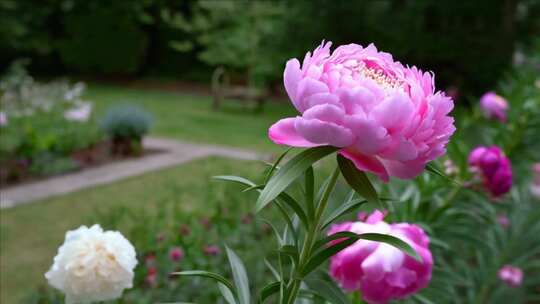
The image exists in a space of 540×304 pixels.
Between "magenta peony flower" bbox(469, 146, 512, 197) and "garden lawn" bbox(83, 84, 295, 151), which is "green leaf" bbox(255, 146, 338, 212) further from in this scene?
"garden lawn" bbox(83, 84, 295, 151)

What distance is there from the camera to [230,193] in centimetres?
305

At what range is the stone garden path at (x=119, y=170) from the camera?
467cm

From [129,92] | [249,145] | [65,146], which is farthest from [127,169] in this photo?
[129,92]

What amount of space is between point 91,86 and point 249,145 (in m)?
8.46

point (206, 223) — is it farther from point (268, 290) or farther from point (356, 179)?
point (356, 179)

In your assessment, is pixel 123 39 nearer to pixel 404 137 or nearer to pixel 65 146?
pixel 65 146

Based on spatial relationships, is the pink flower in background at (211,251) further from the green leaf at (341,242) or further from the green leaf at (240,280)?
the green leaf at (341,242)

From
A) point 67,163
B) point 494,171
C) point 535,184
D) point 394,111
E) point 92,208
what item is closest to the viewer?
point 394,111

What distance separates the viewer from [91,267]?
2.84 feet

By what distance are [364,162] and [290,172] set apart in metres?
0.08

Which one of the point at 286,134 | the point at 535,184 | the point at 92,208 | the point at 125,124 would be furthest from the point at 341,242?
the point at 125,124

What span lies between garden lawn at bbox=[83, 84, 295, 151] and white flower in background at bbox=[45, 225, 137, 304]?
5.61 meters

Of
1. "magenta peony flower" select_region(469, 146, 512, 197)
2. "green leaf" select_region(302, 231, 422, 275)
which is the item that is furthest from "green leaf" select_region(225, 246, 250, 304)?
"magenta peony flower" select_region(469, 146, 512, 197)

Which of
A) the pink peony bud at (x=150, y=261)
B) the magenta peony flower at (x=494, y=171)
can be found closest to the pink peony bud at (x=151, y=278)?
the pink peony bud at (x=150, y=261)
